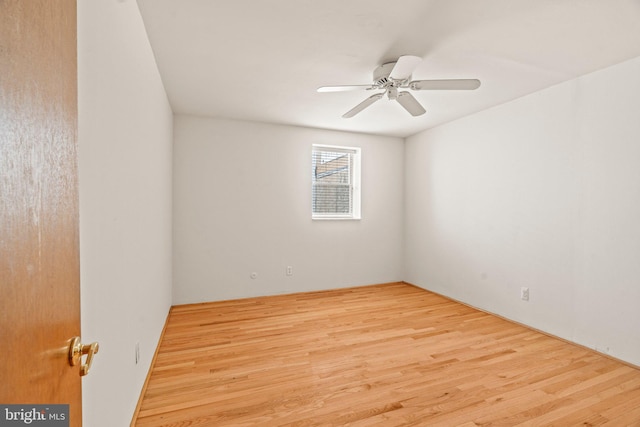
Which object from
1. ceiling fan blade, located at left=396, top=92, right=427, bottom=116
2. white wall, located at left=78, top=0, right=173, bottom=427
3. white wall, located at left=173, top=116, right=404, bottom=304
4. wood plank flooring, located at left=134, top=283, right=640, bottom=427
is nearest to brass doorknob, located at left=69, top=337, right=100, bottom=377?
white wall, located at left=78, top=0, right=173, bottom=427

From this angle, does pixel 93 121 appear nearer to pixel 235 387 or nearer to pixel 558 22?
pixel 235 387

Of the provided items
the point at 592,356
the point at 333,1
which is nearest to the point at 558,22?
the point at 333,1

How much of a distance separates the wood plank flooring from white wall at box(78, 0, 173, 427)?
48 centimetres

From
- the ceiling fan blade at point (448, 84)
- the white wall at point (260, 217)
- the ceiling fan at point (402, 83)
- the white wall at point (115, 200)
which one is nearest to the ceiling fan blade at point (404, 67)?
the ceiling fan at point (402, 83)

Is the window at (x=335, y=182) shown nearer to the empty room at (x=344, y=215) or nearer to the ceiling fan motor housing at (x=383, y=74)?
the empty room at (x=344, y=215)

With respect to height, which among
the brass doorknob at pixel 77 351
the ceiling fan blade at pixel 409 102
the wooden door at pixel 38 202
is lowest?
the brass doorknob at pixel 77 351

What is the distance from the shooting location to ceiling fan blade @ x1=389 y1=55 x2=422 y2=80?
2.00m

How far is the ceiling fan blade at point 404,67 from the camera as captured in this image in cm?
200

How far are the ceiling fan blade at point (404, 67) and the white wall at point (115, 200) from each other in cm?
164

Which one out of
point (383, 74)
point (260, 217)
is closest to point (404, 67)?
point (383, 74)

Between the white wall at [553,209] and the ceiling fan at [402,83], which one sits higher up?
the ceiling fan at [402,83]

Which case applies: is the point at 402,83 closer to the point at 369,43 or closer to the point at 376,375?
the point at 369,43

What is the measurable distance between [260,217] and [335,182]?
1275 millimetres

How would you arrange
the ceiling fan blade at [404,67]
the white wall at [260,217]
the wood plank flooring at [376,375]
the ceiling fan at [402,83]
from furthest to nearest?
the white wall at [260,217] → the ceiling fan at [402,83] → the ceiling fan blade at [404,67] → the wood plank flooring at [376,375]
